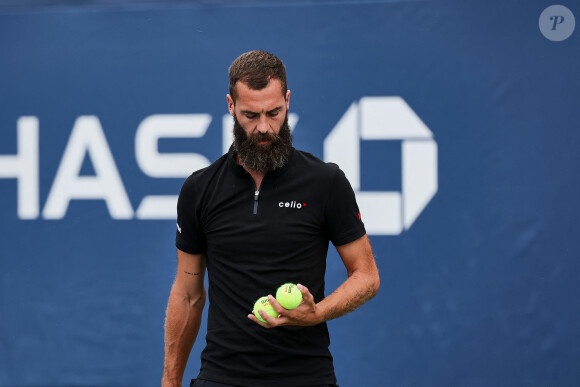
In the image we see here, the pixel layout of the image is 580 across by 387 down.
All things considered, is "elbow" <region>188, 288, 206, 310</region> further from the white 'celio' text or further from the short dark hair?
the short dark hair

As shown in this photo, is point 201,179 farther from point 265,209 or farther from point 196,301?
point 196,301

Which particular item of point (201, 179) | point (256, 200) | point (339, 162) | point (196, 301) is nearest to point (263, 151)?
point (256, 200)

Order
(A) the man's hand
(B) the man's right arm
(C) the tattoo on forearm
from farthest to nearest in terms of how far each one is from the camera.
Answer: (B) the man's right arm < (C) the tattoo on forearm < (A) the man's hand

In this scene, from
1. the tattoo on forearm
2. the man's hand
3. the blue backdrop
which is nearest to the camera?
the man's hand

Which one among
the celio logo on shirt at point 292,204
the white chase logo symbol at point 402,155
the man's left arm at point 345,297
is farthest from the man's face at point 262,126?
the white chase logo symbol at point 402,155

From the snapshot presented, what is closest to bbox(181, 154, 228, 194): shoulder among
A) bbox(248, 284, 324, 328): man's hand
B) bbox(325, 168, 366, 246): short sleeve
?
bbox(325, 168, 366, 246): short sleeve

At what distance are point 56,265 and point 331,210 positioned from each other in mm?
2768

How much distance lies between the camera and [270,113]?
2.62m

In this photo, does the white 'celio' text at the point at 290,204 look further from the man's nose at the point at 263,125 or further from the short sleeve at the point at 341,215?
the man's nose at the point at 263,125

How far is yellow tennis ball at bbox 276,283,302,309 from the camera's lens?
2.39 m

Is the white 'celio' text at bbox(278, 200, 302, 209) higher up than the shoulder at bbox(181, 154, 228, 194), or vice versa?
the shoulder at bbox(181, 154, 228, 194)

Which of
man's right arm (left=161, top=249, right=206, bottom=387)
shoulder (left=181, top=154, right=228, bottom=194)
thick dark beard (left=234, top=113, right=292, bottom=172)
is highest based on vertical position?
thick dark beard (left=234, top=113, right=292, bottom=172)

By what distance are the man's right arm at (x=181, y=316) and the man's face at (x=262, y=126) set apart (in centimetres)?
47

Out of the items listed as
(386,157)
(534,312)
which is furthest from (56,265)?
(534,312)
